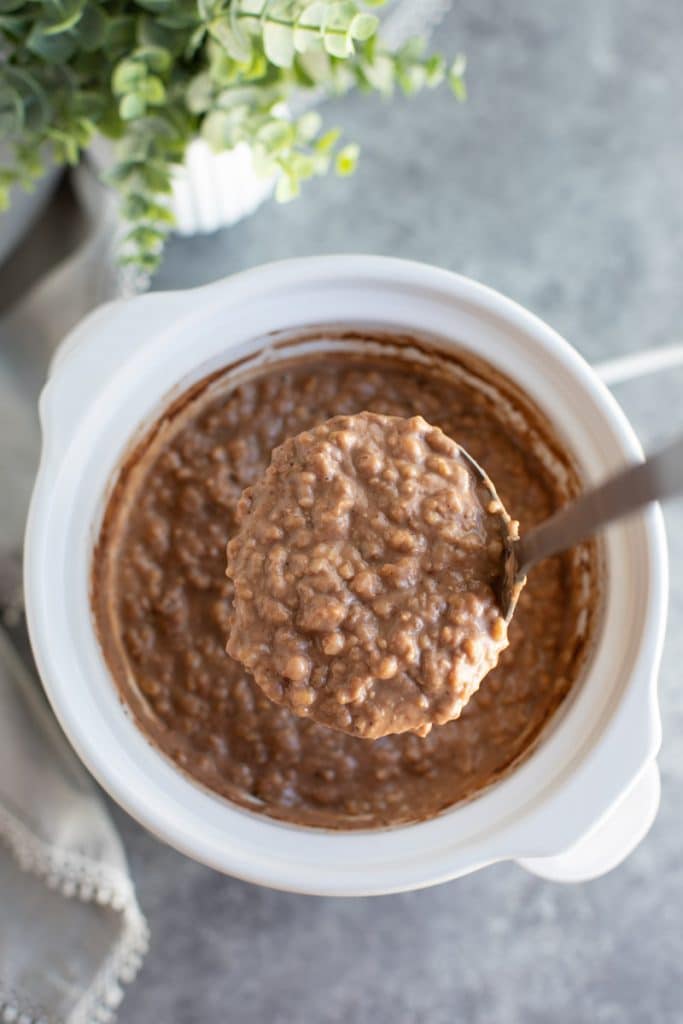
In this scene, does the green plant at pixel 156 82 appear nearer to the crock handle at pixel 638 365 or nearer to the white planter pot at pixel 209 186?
the white planter pot at pixel 209 186

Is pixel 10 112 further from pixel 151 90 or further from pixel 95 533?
pixel 95 533

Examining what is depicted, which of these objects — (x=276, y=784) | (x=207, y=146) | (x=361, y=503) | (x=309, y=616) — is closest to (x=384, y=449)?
(x=361, y=503)

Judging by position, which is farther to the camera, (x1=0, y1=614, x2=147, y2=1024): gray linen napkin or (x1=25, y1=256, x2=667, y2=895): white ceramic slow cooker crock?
(x1=0, y1=614, x2=147, y2=1024): gray linen napkin

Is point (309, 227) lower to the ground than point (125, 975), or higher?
higher

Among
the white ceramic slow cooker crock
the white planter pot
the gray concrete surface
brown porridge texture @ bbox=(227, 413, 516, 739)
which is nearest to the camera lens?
brown porridge texture @ bbox=(227, 413, 516, 739)

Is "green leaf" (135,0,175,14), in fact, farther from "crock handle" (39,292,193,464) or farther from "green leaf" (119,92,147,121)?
"crock handle" (39,292,193,464)

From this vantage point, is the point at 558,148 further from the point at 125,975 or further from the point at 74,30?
the point at 125,975

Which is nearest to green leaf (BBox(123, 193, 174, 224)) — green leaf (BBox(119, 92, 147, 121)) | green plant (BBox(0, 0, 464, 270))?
green plant (BBox(0, 0, 464, 270))
